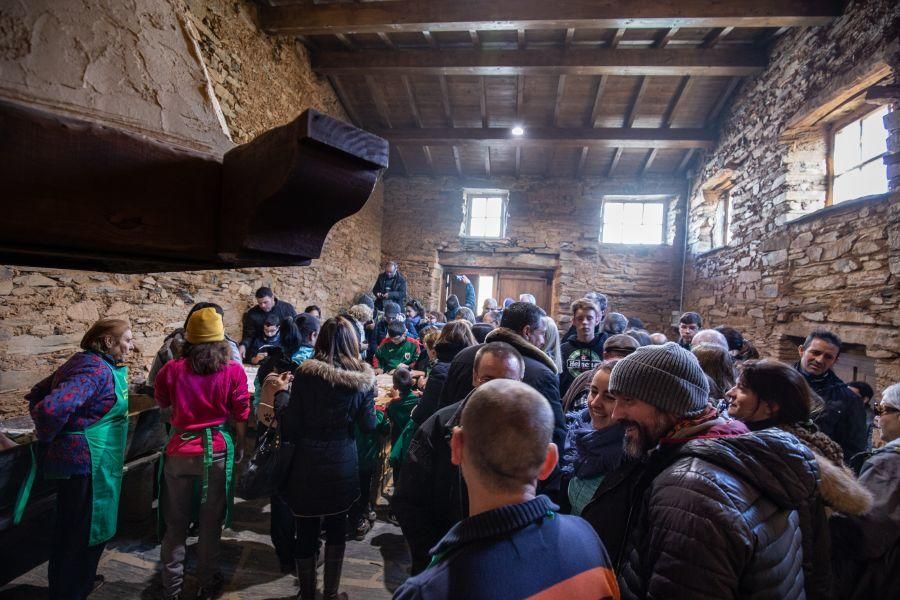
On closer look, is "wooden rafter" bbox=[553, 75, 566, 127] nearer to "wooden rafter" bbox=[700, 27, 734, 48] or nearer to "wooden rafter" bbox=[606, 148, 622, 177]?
"wooden rafter" bbox=[606, 148, 622, 177]

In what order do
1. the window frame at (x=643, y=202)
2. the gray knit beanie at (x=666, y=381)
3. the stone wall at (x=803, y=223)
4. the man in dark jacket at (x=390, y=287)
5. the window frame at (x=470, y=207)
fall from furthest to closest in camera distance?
the window frame at (x=470, y=207) < the window frame at (x=643, y=202) < the man in dark jacket at (x=390, y=287) < the stone wall at (x=803, y=223) < the gray knit beanie at (x=666, y=381)

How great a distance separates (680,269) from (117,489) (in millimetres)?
9554

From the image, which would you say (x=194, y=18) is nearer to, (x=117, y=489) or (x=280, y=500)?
(x=117, y=489)

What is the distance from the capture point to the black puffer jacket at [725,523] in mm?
1034

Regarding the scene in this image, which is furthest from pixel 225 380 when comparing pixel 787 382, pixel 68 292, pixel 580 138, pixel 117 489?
pixel 580 138

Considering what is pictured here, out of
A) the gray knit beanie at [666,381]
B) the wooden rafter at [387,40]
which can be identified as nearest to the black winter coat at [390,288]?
the wooden rafter at [387,40]

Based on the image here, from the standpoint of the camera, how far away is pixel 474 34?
20.0 feet

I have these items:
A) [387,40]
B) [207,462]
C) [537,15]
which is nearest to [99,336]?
[207,462]

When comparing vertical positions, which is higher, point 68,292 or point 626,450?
point 68,292

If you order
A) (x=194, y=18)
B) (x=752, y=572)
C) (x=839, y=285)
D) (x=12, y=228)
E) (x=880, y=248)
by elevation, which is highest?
(x=194, y=18)

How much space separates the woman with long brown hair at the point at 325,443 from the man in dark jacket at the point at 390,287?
18.2 ft

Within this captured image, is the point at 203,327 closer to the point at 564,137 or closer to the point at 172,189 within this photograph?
the point at 172,189

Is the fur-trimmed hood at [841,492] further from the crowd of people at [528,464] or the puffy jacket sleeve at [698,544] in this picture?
the puffy jacket sleeve at [698,544]

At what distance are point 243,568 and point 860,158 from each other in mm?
6943
